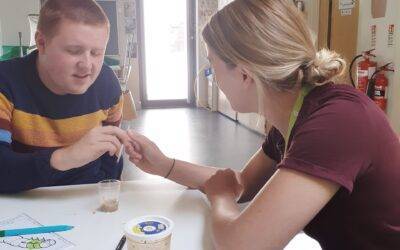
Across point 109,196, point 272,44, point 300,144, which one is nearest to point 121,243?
point 109,196

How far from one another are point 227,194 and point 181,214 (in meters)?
0.13

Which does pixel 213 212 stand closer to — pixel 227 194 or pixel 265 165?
pixel 227 194

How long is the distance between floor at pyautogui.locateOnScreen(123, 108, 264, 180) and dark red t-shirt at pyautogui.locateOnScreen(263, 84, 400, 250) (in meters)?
2.44

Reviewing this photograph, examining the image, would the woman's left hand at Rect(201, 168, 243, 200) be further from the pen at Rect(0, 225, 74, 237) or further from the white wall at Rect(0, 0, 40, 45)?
the white wall at Rect(0, 0, 40, 45)

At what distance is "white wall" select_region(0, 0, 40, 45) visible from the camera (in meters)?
5.33

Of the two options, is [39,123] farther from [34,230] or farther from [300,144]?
[300,144]

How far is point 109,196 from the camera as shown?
3.53 ft

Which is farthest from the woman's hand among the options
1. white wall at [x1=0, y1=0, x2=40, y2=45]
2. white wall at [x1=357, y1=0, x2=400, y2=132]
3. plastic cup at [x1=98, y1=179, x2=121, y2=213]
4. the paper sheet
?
white wall at [x1=0, y1=0, x2=40, y2=45]

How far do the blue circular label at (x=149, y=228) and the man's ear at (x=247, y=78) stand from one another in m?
0.39

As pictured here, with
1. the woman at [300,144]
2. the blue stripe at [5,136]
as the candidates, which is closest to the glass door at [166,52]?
the blue stripe at [5,136]

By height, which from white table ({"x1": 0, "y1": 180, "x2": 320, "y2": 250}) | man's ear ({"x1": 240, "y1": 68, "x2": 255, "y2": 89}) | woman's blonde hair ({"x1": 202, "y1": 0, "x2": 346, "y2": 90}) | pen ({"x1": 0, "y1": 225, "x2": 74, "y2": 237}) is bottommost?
white table ({"x1": 0, "y1": 180, "x2": 320, "y2": 250})

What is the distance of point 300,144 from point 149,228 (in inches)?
12.8

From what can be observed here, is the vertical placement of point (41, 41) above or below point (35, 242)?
above

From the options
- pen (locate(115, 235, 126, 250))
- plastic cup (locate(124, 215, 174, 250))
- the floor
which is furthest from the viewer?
the floor
